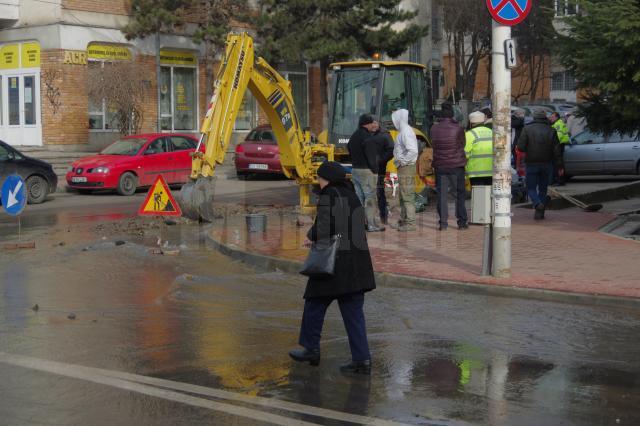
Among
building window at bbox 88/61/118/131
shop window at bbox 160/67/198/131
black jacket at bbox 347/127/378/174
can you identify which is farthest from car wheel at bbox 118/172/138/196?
shop window at bbox 160/67/198/131

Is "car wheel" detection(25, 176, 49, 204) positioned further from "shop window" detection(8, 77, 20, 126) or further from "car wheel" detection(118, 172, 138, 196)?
"shop window" detection(8, 77, 20, 126)

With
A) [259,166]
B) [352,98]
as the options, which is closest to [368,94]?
[352,98]

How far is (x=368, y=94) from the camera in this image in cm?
2008

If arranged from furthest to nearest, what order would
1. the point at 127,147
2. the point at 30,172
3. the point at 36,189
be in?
1. the point at 127,147
2. the point at 36,189
3. the point at 30,172

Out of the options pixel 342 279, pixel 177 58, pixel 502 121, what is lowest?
pixel 342 279

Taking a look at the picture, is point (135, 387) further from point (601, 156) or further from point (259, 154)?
point (259, 154)

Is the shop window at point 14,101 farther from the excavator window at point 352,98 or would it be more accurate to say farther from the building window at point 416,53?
the building window at point 416,53

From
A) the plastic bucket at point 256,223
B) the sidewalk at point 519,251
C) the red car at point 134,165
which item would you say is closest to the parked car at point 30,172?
the red car at point 134,165

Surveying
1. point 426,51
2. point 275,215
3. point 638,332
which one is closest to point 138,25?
point 275,215

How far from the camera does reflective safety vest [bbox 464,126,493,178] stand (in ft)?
A: 49.0

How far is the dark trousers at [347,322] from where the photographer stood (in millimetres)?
7074

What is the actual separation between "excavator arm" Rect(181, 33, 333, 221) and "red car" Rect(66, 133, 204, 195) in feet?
22.1

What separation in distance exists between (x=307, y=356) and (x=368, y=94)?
13402 millimetres

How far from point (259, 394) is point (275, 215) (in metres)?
12.4
